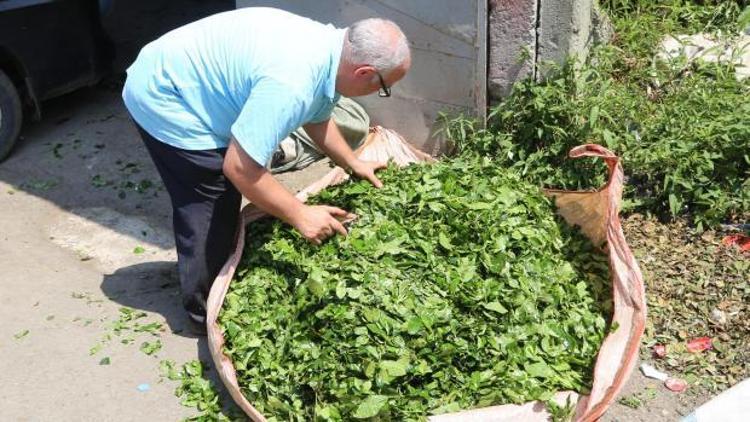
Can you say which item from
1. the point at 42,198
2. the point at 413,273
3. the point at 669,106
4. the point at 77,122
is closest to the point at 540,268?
the point at 413,273

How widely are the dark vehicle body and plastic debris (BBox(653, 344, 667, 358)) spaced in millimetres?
4219

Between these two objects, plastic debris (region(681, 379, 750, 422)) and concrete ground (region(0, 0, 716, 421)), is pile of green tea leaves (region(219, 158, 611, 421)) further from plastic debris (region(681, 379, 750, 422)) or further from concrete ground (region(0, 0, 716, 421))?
plastic debris (region(681, 379, 750, 422))

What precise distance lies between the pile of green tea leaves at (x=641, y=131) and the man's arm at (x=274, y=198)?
1457mm

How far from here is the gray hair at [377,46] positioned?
292 centimetres

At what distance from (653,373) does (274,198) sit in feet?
5.79

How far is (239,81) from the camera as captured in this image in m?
3.12

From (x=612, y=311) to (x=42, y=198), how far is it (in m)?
3.51

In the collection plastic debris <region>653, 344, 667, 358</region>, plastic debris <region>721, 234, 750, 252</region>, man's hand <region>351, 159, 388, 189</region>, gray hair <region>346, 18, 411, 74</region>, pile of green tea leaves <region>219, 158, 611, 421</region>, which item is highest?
gray hair <region>346, 18, 411, 74</region>

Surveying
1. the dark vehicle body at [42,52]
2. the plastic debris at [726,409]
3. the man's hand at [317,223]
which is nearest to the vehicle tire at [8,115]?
the dark vehicle body at [42,52]

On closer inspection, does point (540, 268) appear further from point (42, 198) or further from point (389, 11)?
point (42, 198)

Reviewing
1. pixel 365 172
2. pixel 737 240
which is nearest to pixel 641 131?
pixel 737 240

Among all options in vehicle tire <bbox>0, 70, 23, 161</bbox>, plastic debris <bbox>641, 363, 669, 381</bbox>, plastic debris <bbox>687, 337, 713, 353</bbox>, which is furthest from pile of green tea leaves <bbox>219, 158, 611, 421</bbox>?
vehicle tire <bbox>0, 70, 23, 161</bbox>

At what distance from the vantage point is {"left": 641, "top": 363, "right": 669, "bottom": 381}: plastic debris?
341cm

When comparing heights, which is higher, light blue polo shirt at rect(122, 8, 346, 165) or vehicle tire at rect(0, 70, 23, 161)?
light blue polo shirt at rect(122, 8, 346, 165)
